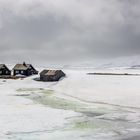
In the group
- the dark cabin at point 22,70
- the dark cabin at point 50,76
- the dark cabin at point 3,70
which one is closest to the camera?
the dark cabin at point 50,76

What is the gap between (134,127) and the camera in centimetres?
2169

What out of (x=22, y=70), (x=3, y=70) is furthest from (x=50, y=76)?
(x=3, y=70)

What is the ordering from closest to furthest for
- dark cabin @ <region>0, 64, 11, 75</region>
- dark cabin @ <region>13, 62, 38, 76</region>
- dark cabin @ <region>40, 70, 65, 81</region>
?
dark cabin @ <region>40, 70, 65, 81</region> → dark cabin @ <region>13, 62, 38, 76</region> → dark cabin @ <region>0, 64, 11, 75</region>

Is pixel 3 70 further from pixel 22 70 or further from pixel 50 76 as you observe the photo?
pixel 50 76

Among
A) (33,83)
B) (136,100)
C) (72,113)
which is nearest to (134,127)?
(72,113)

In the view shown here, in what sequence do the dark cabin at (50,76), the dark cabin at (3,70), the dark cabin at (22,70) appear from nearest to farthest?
the dark cabin at (50,76)
the dark cabin at (22,70)
the dark cabin at (3,70)

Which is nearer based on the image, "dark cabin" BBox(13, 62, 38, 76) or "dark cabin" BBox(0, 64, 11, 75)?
"dark cabin" BBox(13, 62, 38, 76)

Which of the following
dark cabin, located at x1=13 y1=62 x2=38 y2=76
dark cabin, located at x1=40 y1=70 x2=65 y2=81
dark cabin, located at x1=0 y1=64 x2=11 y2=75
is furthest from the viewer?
dark cabin, located at x1=0 y1=64 x2=11 y2=75

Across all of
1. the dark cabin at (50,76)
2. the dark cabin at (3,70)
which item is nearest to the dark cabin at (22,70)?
the dark cabin at (3,70)

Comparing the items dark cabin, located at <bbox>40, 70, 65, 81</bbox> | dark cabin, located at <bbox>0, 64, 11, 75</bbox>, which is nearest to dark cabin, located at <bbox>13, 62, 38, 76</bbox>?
dark cabin, located at <bbox>0, 64, 11, 75</bbox>

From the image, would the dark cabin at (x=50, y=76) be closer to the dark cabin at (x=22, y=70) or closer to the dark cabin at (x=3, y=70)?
the dark cabin at (x=22, y=70)

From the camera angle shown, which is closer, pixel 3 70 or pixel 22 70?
pixel 22 70

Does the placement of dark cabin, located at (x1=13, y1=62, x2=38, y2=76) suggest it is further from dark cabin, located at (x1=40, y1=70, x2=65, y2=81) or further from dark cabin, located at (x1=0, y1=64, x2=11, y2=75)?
dark cabin, located at (x1=40, y1=70, x2=65, y2=81)

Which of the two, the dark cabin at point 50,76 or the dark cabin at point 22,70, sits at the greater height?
the dark cabin at point 22,70
